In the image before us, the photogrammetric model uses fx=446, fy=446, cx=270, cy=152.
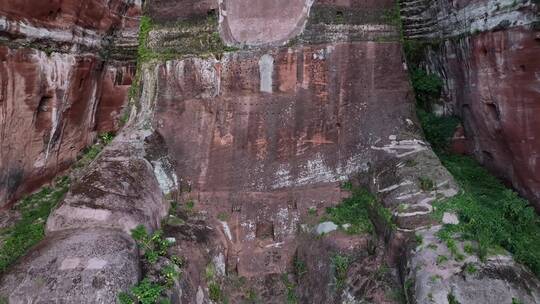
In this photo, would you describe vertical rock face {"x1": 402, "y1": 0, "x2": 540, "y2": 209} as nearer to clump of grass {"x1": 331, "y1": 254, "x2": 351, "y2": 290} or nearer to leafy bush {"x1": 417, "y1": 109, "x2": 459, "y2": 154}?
leafy bush {"x1": 417, "y1": 109, "x2": 459, "y2": 154}

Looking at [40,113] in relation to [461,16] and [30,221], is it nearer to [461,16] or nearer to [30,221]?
[30,221]

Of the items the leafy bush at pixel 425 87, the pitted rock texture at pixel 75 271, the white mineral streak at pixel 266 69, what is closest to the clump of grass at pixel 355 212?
the white mineral streak at pixel 266 69

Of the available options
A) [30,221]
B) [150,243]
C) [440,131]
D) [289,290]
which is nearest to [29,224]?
[30,221]

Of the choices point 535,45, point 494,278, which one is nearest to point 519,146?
point 535,45

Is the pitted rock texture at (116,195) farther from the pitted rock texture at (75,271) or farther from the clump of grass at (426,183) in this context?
the clump of grass at (426,183)

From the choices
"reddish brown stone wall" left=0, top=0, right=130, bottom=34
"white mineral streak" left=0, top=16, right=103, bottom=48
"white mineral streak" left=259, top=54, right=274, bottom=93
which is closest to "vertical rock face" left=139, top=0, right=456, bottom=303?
"white mineral streak" left=259, top=54, right=274, bottom=93

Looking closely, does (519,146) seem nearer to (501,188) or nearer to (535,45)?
(501,188)
